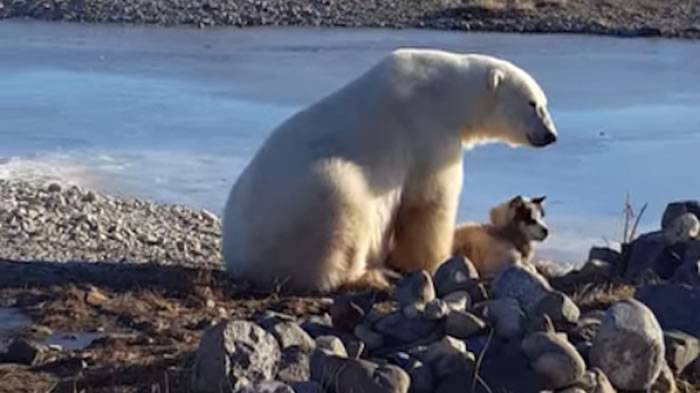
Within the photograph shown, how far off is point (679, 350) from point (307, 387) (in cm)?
140

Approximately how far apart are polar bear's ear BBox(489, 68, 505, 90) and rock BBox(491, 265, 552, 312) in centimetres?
252

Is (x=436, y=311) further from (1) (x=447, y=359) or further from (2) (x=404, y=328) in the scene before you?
(1) (x=447, y=359)

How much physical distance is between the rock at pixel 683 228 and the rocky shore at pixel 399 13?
19857mm

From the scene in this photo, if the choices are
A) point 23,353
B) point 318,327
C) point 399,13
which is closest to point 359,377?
point 318,327

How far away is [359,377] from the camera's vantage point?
16.4 feet

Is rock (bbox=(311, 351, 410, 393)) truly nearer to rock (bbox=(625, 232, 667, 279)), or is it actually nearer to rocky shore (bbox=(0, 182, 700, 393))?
rocky shore (bbox=(0, 182, 700, 393))

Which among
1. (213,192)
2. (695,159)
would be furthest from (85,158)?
(695,159)

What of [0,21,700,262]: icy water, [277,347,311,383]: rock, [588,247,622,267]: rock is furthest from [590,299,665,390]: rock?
[0,21,700,262]: icy water

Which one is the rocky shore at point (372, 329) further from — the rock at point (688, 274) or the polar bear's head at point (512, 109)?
the polar bear's head at point (512, 109)

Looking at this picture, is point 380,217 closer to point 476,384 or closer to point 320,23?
point 476,384

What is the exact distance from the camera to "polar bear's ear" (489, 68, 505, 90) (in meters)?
8.58

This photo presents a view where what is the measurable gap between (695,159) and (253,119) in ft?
14.7

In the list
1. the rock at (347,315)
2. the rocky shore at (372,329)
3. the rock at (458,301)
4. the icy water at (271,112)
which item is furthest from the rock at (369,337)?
the icy water at (271,112)

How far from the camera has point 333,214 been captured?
7812 millimetres
